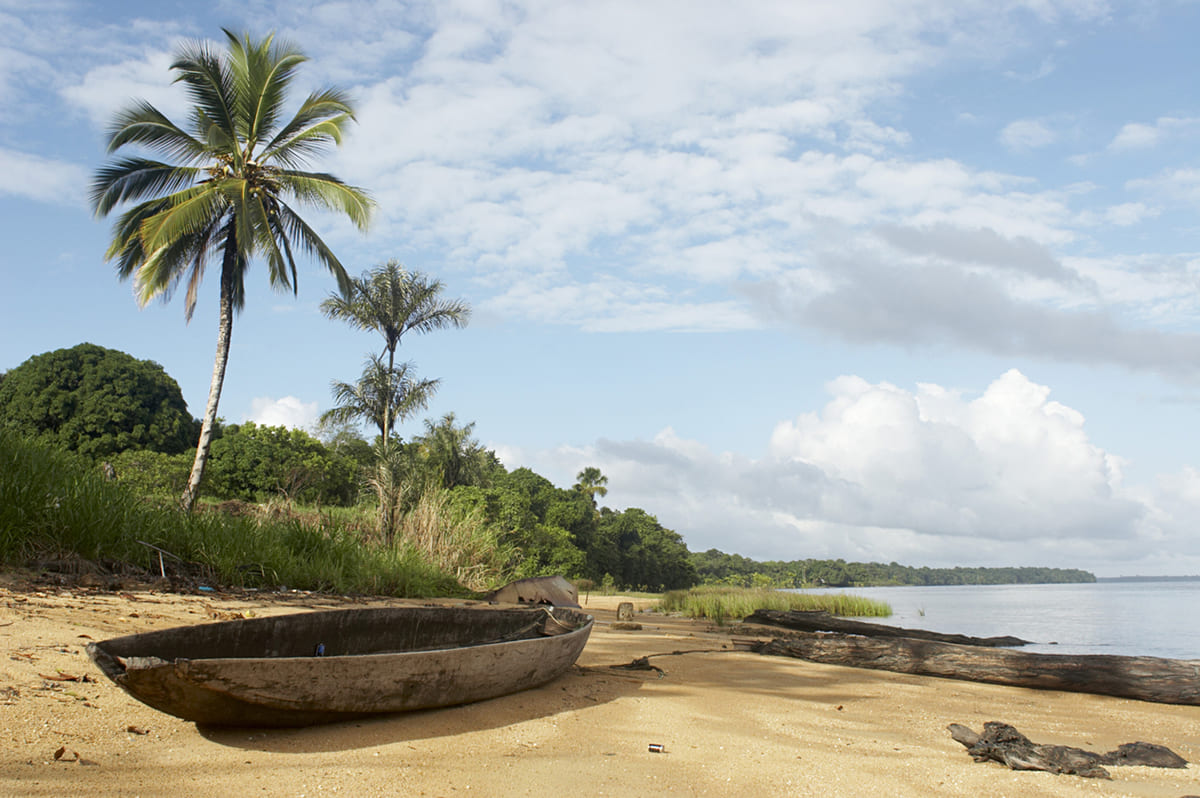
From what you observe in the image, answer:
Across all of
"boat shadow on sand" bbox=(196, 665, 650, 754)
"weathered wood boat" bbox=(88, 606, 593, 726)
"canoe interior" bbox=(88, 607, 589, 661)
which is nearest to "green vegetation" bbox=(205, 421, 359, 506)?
"canoe interior" bbox=(88, 607, 589, 661)

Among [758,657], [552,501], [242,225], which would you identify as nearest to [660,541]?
[552,501]

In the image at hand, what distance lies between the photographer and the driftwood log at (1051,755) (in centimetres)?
377

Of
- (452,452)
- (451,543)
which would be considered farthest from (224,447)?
(451,543)

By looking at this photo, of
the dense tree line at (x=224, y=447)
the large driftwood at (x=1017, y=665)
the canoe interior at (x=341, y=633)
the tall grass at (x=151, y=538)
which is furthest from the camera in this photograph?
the dense tree line at (x=224, y=447)

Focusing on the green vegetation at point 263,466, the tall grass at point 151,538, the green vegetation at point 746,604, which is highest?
the green vegetation at point 263,466

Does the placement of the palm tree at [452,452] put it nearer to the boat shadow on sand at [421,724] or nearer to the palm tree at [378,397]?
the palm tree at [378,397]

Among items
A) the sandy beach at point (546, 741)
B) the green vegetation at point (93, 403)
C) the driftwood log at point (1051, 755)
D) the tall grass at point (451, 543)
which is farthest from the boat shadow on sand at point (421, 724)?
the green vegetation at point (93, 403)

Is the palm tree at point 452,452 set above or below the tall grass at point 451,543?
above

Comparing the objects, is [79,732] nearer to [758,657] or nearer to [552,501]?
[758,657]

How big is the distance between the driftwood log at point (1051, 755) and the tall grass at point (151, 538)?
689cm

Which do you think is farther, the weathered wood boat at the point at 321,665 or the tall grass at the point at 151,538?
the tall grass at the point at 151,538

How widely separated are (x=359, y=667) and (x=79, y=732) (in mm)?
1199

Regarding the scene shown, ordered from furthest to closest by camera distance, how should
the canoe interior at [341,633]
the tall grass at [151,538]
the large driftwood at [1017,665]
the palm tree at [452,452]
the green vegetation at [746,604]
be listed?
the palm tree at [452,452], the green vegetation at [746,604], the tall grass at [151,538], the large driftwood at [1017,665], the canoe interior at [341,633]

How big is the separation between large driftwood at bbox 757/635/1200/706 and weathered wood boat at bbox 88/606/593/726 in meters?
3.36
